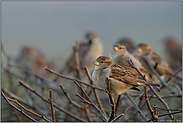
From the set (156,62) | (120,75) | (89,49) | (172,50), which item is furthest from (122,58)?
(172,50)

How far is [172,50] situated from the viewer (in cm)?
400

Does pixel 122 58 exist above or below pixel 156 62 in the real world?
above

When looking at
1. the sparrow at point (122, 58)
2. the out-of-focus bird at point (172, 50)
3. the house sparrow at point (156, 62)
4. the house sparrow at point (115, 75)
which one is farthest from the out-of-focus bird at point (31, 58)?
the house sparrow at point (115, 75)

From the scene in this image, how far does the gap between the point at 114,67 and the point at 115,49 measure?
0.16 m

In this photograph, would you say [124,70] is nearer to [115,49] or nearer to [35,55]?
[115,49]

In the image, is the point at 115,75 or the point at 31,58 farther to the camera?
the point at 31,58

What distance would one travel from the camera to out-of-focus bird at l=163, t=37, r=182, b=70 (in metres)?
3.57

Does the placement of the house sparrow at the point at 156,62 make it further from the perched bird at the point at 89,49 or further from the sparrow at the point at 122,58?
the perched bird at the point at 89,49

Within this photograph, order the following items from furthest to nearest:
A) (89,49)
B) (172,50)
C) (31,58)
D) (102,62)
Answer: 1. (172,50)
2. (31,58)
3. (89,49)
4. (102,62)

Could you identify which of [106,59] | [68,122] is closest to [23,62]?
[68,122]

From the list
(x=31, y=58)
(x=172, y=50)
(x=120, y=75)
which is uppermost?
(x=120, y=75)

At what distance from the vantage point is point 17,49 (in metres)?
3.89

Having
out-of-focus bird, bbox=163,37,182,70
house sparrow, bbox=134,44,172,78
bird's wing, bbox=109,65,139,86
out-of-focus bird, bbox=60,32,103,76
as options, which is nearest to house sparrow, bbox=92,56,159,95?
bird's wing, bbox=109,65,139,86

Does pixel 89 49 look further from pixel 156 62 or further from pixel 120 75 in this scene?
pixel 120 75
